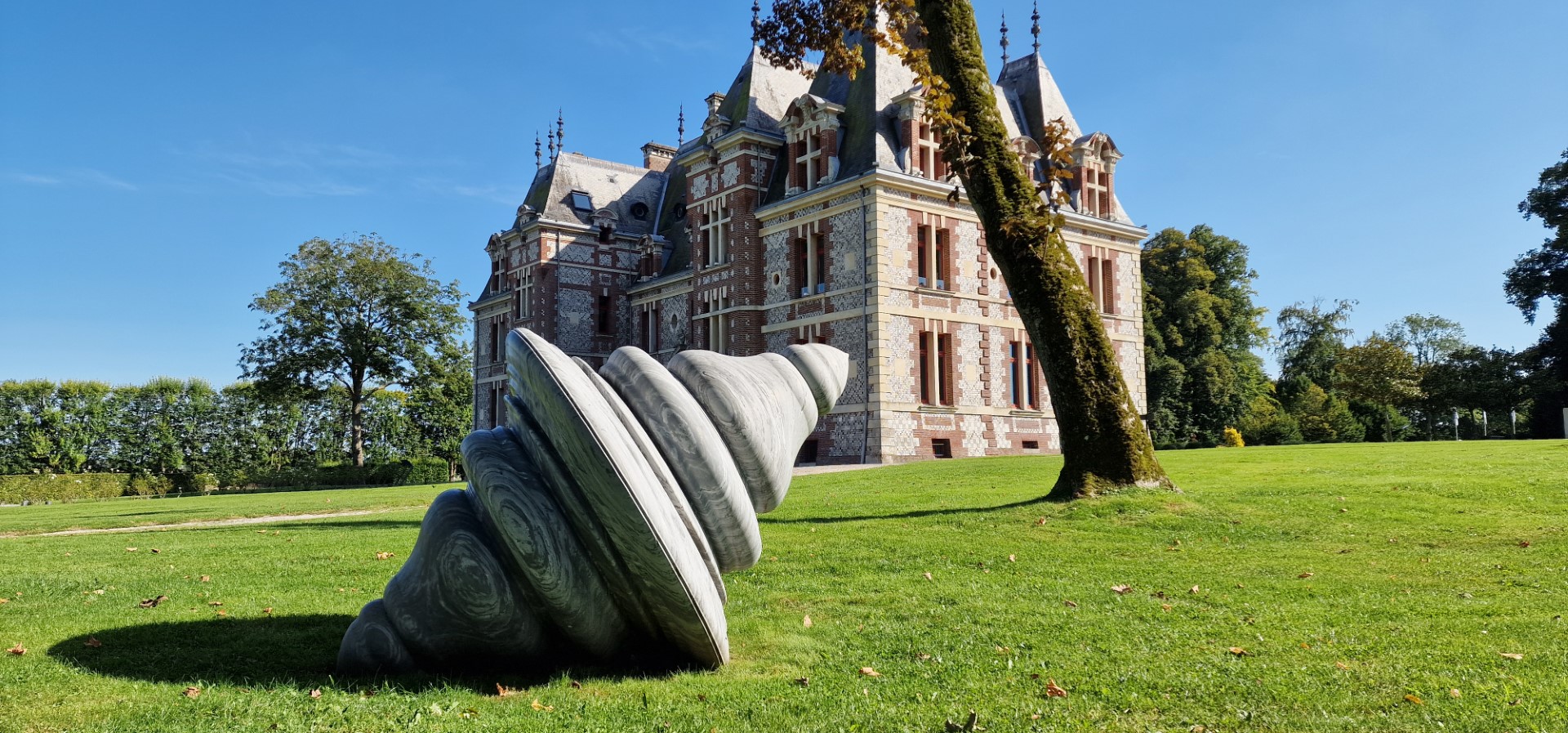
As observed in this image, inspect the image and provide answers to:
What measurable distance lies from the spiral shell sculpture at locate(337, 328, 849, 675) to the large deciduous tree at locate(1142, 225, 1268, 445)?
39904mm

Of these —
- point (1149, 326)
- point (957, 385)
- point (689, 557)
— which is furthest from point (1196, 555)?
point (1149, 326)

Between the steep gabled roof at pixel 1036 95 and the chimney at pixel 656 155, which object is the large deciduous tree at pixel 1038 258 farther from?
the chimney at pixel 656 155

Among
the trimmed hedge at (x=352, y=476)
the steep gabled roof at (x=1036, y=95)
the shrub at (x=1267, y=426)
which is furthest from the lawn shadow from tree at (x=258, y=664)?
the shrub at (x=1267, y=426)

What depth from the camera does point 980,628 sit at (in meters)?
5.64

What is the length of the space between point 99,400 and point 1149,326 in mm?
43316

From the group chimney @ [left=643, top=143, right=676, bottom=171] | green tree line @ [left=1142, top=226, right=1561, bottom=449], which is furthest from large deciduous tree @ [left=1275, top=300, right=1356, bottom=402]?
chimney @ [left=643, top=143, right=676, bottom=171]

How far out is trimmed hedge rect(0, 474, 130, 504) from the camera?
1357 inches

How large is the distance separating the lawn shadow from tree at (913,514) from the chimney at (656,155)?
38817mm

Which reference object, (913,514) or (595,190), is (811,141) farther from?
(913,514)

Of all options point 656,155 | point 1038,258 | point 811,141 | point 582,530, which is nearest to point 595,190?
point 656,155

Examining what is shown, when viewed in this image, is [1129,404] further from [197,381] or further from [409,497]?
[197,381]

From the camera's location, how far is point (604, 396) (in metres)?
4.60

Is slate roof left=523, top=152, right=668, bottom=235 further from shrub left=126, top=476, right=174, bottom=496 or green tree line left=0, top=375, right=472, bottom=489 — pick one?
shrub left=126, top=476, right=174, bottom=496

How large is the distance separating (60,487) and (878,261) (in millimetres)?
30043
